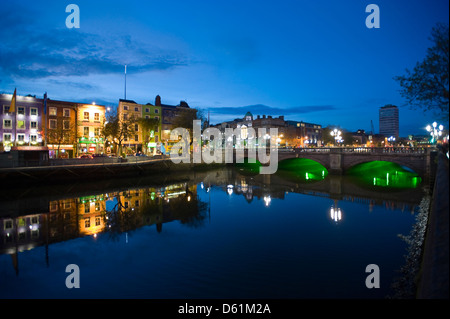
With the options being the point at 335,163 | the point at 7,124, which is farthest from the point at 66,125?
the point at 335,163

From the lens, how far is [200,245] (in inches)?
571

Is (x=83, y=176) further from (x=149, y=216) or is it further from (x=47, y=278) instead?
(x=47, y=278)

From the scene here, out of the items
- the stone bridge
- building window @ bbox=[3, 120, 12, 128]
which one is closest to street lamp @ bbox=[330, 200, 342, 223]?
the stone bridge

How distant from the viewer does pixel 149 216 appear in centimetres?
2058

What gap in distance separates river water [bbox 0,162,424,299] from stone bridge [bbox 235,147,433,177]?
10.8 m

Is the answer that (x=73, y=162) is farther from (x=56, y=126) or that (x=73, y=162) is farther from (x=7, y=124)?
(x=7, y=124)

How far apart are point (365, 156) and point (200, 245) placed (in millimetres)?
37929

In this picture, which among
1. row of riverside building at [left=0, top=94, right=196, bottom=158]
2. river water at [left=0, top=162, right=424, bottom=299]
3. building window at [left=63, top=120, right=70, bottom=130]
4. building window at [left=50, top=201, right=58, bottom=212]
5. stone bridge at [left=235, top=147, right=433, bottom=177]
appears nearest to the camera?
river water at [left=0, top=162, right=424, bottom=299]

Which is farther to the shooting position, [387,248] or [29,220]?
[29,220]

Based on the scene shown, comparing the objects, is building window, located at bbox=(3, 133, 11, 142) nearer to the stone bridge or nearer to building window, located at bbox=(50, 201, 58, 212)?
building window, located at bbox=(50, 201, 58, 212)

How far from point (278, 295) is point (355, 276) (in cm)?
356

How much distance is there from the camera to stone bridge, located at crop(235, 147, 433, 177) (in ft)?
117
